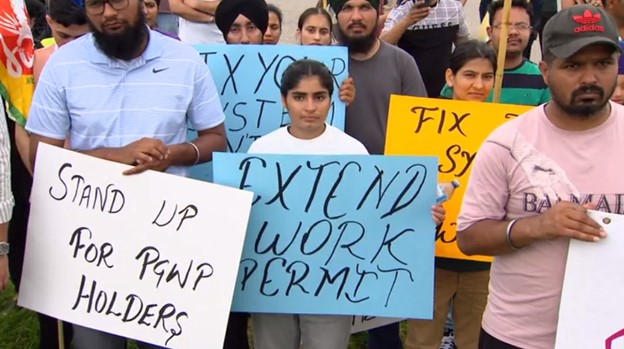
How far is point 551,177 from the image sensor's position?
6.62 ft

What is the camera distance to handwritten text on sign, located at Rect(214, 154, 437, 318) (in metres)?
2.74

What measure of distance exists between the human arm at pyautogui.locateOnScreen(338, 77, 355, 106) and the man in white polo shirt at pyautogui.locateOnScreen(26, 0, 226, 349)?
97 cm

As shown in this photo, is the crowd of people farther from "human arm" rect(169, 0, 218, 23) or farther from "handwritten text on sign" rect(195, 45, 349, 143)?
"handwritten text on sign" rect(195, 45, 349, 143)

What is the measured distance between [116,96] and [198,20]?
6.84 ft

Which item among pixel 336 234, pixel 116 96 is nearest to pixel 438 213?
pixel 336 234

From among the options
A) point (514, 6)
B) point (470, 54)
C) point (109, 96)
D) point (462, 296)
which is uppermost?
point (514, 6)

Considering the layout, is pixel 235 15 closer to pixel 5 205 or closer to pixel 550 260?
pixel 5 205

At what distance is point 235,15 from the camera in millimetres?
3924

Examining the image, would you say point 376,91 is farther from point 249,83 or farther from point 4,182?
point 4,182

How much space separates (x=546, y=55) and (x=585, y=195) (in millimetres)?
418

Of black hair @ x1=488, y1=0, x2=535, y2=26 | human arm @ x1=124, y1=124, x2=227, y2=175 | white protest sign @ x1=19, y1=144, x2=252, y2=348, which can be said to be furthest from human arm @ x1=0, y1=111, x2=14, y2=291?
black hair @ x1=488, y1=0, x2=535, y2=26

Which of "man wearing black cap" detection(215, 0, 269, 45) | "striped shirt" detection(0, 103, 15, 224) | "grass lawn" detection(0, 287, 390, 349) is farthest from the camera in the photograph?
"grass lawn" detection(0, 287, 390, 349)

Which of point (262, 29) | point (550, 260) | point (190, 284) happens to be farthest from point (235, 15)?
point (550, 260)

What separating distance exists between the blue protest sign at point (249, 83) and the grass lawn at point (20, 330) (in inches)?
54.4
